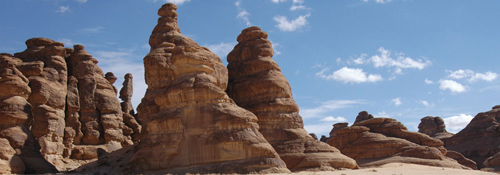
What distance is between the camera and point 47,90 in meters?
38.5

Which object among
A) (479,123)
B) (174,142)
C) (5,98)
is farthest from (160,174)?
(479,123)

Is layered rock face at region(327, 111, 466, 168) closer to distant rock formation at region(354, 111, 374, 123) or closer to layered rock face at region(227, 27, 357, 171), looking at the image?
layered rock face at region(227, 27, 357, 171)

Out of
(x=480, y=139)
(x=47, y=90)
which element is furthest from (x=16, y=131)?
(x=480, y=139)

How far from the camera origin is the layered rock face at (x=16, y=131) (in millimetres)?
26225

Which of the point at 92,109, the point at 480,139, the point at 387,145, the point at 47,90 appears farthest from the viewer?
the point at 480,139

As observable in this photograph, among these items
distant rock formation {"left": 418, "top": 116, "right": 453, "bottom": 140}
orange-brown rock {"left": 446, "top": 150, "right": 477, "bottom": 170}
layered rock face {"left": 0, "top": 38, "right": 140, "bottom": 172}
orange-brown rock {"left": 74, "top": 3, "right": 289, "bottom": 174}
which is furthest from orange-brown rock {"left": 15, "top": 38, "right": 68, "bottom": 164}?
distant rock formation {"left": 418, "top": 116, "right": 453, "bottom": 140}

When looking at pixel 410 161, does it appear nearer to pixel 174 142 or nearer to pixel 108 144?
pixel 174 142

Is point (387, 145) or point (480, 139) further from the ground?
point (480, 139)

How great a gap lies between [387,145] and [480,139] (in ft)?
83.4

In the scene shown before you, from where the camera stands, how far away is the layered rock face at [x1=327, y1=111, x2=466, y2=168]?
41.5m

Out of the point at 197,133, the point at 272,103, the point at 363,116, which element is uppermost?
the point at 363,116

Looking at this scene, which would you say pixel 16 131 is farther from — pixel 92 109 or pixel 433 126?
pixel 433 126

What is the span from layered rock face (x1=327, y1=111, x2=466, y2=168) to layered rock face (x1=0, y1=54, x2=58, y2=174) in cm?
2639

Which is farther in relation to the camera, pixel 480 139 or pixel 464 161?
pixel 480 139
